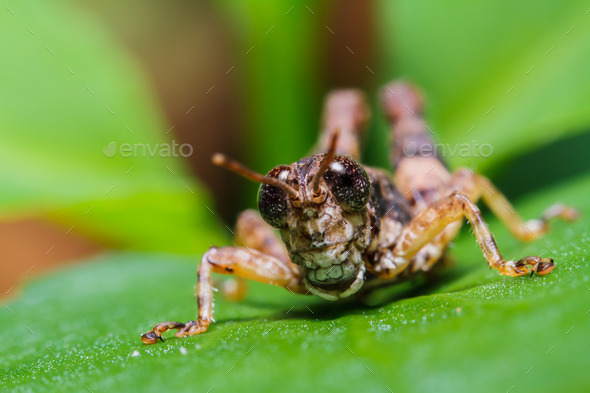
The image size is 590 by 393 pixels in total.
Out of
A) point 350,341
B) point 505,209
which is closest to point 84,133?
point 505,209

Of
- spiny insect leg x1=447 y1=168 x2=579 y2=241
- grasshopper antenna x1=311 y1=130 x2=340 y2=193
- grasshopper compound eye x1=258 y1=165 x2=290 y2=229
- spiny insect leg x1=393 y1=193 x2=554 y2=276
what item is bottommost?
spiny insect leg x1=447 y1=168 x2=579 y2=241

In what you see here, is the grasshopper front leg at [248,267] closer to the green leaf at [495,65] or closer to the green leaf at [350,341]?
the green leaf at [350,341]

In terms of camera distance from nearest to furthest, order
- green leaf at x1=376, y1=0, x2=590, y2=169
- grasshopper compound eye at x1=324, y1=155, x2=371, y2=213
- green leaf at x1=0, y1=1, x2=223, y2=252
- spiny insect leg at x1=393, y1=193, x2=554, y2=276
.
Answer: grasshopper compound eye at x1=324, y1=155, x2=371, y2=213 → spiny insect leg at x1=393, y1=193, x2=554, y2=276 → green leaf at x1=376, y1=0, x2=590, y2=169 → green leaf at x1=0, y1=1, x2=223, y2=252

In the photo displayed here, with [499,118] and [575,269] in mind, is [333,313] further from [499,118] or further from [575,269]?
[499,118]

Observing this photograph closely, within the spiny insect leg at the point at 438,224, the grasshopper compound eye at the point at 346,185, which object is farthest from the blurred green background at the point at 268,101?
the grasshopper compound eye at the point at 346,185

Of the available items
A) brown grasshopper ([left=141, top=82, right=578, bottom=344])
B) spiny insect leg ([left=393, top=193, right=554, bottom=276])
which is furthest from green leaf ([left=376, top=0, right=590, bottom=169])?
spiny insect leg ([left=393, top=193, right=554, bottom=276])

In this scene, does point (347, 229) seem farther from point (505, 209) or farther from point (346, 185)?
point (505, 209)

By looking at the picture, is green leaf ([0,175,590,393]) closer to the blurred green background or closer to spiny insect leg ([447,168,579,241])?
spiny insect leg ([447,168,579,241])

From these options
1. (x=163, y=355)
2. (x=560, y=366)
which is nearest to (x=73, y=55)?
(x=163, y=355)
